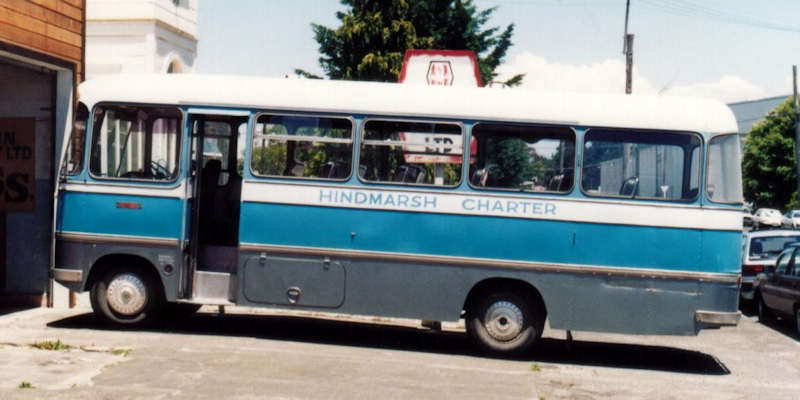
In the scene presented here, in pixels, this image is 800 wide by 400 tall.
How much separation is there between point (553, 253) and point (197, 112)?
465cm

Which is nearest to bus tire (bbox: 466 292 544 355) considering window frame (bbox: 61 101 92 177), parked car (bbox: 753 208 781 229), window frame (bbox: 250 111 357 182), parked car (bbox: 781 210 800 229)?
window frame (bbox: 250 111 357 182)

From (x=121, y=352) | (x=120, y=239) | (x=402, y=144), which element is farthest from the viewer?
(x=120, y=239)

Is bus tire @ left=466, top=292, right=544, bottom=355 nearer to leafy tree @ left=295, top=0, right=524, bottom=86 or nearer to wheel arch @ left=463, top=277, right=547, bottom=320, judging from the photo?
wheel arch @ left=463, top=277, right=547, bottom=320

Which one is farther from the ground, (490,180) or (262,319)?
(490,180)

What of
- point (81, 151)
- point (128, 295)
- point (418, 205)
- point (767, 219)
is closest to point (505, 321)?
point (418, 205)

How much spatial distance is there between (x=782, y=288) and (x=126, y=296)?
10.5 m

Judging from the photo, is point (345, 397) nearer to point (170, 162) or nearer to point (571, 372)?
point (571, 372)

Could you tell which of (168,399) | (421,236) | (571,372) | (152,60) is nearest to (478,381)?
(571,372)

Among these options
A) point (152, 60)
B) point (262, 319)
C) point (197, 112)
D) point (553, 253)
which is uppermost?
point (152, 60)

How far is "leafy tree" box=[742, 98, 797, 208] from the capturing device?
68.2m

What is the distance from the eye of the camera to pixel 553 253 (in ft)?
33.8

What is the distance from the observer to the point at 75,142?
11.2 m

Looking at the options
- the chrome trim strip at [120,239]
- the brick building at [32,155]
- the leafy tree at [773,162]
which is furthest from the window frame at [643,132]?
the leafy tree at [773,162]

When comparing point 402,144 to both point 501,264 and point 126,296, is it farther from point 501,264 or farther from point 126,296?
point 126,296
